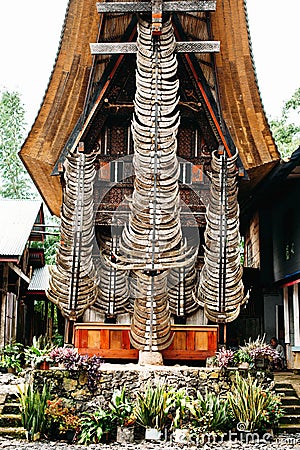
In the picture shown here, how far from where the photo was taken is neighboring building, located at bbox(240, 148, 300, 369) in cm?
1678

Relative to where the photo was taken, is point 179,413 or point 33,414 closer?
point 33,414

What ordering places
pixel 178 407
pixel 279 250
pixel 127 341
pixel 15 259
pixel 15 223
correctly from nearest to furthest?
pixel 178 407 → pixel 127 341 → pixel 15 259 → pixel 279 250 → pixel 15 223

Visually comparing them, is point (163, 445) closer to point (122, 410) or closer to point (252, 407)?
point (122, 410)

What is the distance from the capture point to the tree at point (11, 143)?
1448 inches

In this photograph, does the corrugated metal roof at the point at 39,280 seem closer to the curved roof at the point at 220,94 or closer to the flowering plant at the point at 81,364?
the curved roof at the point at 220,94

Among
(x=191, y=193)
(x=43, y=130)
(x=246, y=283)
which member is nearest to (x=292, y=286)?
(x=246, y=283)

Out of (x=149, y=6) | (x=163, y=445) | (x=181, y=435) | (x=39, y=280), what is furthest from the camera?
(x=39, y=280)

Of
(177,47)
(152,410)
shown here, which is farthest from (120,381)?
(177,47)

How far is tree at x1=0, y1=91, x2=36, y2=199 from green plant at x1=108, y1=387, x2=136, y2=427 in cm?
2771

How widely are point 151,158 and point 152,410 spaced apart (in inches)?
211

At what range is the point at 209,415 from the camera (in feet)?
33.8

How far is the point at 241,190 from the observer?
18516 mm

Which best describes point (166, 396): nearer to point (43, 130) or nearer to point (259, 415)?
point (259, 415)

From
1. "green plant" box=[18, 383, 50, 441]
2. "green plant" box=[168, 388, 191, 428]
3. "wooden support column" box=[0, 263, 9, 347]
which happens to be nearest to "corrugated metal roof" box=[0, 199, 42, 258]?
"wooden support column" box=[0, 263, 9, 347]
